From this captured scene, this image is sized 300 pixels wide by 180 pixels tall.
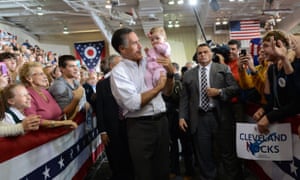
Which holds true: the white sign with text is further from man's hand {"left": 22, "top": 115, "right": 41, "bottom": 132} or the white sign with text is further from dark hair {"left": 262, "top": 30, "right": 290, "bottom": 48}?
man's hand {"left": 22, "top": 115, "right": 41, "bottom": 132}

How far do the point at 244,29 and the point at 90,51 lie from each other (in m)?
7.50

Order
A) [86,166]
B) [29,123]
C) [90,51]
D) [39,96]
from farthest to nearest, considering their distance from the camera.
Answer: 1. [90,51]
2. [86,166]
3. [39,96]
4. [29,123]

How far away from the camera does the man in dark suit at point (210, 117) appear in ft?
10.6

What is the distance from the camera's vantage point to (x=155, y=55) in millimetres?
2375

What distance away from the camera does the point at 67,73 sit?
3426 mm

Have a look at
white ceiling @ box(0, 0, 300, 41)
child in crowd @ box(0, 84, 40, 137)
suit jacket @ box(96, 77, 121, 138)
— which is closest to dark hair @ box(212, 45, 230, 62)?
suit jacket @ box(96, 77, 121, 138)

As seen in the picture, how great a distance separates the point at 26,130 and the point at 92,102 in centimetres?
227

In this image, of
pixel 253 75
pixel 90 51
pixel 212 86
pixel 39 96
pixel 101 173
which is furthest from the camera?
pixel 90 51

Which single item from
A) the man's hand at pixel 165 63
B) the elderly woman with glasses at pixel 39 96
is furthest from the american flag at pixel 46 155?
the man's hand at pixel 165 63

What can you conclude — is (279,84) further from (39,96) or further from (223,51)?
(39,96)

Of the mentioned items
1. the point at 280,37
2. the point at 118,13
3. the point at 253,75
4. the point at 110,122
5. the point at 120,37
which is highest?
the point at 118,13

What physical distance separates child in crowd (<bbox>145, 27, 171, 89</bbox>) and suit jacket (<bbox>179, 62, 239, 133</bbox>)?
37.9 inches

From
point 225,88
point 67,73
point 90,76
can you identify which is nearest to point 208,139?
point 225,88

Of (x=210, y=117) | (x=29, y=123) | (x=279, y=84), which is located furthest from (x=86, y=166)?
(x=279, y=84)
